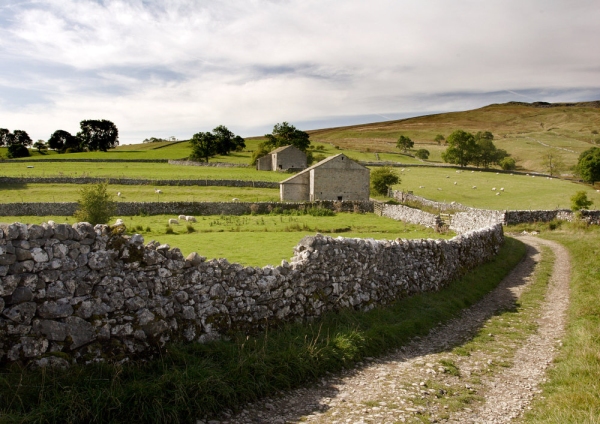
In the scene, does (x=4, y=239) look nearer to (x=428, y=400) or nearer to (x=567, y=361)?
(x=428, y=400)

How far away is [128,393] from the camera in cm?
593

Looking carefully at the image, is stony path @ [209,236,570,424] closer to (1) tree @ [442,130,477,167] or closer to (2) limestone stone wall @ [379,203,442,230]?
(2) limestone stone wall @ [379,203,442,230]

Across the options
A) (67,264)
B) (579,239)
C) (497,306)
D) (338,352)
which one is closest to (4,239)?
(67,264)

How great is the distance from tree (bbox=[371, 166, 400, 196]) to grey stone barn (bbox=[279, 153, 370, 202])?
626 centimetres

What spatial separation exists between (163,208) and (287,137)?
68913mm

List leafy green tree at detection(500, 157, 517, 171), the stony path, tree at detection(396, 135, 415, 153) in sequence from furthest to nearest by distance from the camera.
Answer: tree at detection(396, 135, 415, 153) → leafy green tree at detection(500, 157, 517, 171) → the stony path

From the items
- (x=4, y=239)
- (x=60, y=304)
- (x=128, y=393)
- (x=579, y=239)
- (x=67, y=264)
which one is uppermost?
(x=4, y=239)

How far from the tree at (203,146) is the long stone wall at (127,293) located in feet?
318

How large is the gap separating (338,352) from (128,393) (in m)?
3.85

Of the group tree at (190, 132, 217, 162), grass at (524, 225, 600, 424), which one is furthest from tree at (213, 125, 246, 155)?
grass at (524, 225, 600, 424)

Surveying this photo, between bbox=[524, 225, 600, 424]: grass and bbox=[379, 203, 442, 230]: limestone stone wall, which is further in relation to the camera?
bbox=[379, 203, 442, 230]: limestone stone wall

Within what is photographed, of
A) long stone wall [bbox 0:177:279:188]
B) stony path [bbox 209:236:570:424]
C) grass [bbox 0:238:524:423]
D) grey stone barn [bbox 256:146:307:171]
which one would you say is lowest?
stony path [bbox 209:236:570:424]

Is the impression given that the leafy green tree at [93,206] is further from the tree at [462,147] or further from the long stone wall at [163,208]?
the tree at [462,147]

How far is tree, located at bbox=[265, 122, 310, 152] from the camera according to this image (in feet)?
349
